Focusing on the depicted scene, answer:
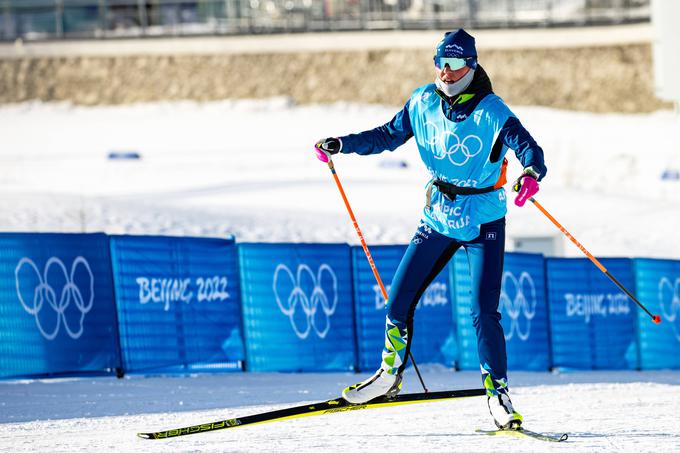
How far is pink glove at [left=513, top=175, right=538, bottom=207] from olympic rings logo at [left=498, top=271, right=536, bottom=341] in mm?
7450

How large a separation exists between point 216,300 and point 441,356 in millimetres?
3044

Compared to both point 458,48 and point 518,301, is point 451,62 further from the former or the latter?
point 518,301

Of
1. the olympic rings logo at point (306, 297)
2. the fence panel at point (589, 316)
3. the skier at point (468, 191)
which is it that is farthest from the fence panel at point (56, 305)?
the fence panel at point (589, 316)

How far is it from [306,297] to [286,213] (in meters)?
13.1

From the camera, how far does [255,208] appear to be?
1039 inches

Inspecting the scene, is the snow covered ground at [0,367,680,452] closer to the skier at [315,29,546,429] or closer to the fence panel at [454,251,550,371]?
the skier at [315,29,546,429]

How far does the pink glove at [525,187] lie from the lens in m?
7.34

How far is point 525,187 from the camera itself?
24.1 feet

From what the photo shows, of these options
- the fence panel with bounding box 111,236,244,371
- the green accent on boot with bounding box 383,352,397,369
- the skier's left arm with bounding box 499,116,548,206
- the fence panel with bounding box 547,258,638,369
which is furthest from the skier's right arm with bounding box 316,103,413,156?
the fence panel with bounding box 547,258,638,369

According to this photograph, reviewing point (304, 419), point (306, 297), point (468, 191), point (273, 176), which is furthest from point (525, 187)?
point (273, 176)

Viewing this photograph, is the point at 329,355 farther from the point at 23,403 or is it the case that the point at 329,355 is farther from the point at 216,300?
the point at 23,403

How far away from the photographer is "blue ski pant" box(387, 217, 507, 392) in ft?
24.8

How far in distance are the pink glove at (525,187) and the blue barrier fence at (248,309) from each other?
189 inches

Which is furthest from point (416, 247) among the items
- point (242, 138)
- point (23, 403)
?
point (242, 138)
